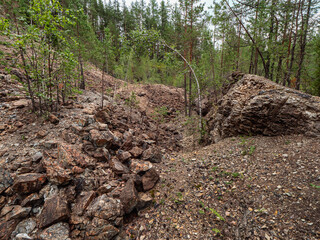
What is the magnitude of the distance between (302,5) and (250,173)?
11470mm

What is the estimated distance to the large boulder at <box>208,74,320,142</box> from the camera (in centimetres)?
477

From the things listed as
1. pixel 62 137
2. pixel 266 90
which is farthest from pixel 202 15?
pixel 62 137

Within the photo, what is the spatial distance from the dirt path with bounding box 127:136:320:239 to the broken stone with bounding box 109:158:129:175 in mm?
1193

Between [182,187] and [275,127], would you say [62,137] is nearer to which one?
[182,187]

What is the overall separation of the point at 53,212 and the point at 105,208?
111 centimetres

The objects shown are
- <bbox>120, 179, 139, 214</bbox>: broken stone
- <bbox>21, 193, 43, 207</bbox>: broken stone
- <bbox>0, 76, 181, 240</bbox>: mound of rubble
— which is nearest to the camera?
<bbox>0, 76, 181, 240</bbox>: mound of rubble

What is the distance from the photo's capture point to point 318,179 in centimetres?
328

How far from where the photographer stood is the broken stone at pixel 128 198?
368cm

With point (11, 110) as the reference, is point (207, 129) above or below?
below

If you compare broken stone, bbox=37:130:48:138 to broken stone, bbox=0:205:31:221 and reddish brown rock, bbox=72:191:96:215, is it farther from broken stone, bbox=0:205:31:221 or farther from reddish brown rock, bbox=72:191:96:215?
reddish brown rock, bbox=72:191:96:215

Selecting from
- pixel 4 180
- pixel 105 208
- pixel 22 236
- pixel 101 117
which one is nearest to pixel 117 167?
pixel 105 208

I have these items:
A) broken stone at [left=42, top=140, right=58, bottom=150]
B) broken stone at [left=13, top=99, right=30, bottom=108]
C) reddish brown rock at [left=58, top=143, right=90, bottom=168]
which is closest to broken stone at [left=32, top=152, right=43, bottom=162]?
broken stone at [left=42, top=140, right=58, bottom=150]

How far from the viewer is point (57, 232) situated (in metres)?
2.91

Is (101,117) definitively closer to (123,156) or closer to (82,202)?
(123,156)
